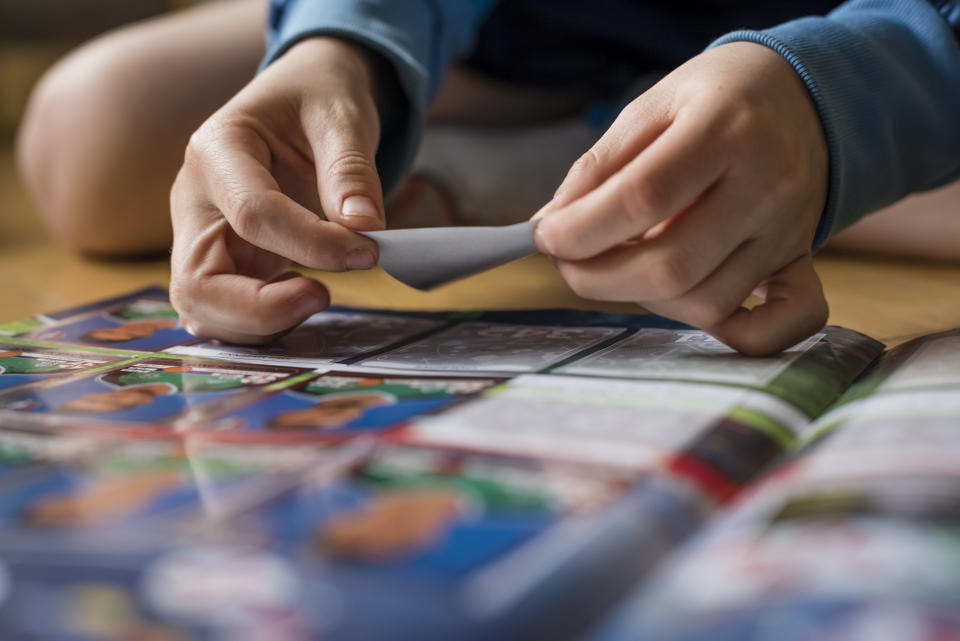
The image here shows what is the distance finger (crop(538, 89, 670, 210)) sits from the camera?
0.35 meters

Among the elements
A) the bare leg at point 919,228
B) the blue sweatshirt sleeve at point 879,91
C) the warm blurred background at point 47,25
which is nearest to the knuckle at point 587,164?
the blue sweatshirt sleeve at point 879,91

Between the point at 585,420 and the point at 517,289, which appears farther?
the point at 517,289

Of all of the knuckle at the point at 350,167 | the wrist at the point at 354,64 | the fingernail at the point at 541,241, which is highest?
the wrist at the point at 354,64

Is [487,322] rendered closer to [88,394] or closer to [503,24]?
[88,394]

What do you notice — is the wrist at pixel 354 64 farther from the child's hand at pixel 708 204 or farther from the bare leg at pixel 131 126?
the bare leg at pixel 131 126

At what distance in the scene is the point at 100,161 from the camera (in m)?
0.79

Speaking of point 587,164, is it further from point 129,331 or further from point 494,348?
point 129,331

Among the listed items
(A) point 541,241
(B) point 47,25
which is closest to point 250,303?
(A) point 541,241

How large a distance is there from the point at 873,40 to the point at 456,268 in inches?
9.1

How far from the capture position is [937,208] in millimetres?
675

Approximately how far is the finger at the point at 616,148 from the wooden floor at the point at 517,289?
0.58ft

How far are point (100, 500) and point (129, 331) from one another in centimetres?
25

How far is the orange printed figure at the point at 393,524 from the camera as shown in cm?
20

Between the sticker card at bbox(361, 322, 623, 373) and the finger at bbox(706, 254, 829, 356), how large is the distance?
7cm
